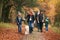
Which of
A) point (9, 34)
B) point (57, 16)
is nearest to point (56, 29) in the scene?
point (57, 16)

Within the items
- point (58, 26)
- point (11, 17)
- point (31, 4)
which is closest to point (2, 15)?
point (11, 17)

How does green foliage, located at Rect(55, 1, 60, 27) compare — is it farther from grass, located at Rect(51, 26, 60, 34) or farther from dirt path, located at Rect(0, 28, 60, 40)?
dirt path, located at Rect(0, 28, 60, 40)

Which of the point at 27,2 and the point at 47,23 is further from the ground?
the point at 27,2

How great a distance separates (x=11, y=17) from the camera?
5660 millimetres

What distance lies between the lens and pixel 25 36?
5.66 metres

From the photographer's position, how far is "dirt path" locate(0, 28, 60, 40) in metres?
5.63

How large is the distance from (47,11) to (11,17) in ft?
2.18

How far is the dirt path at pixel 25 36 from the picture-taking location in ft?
18.5

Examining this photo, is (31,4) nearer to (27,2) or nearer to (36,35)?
(27,2)

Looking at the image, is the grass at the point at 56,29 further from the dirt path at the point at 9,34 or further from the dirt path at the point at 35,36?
the dirt path at the point at 9,34

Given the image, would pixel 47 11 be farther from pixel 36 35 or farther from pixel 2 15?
pixel 2 15

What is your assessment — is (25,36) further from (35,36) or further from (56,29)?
(56,29)

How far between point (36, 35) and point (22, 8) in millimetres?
555

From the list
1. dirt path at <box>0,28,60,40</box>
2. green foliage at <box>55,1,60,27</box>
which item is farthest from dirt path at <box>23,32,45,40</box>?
green foliage at <box>55,1,60,27</box>
